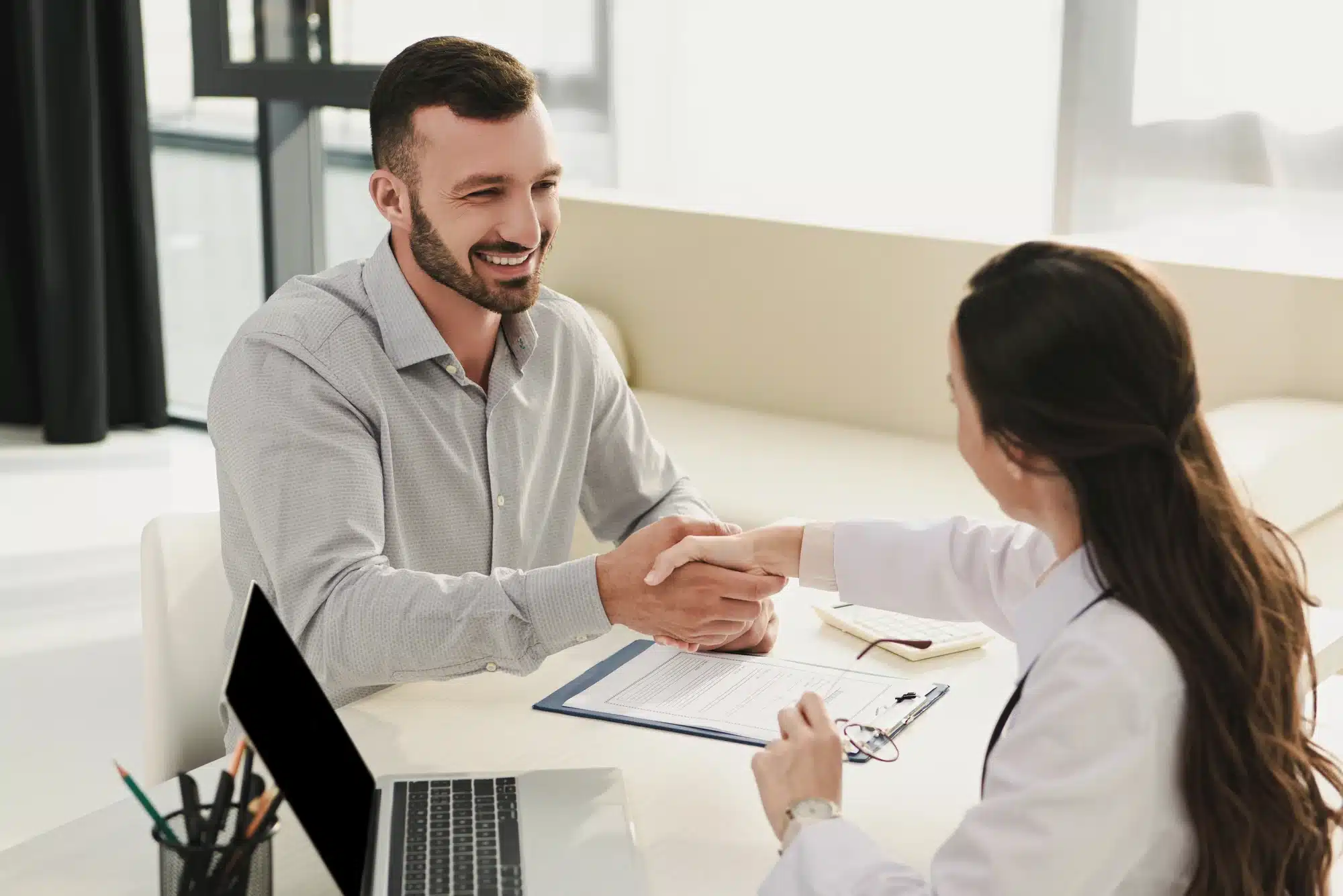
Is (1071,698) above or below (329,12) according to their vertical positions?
below

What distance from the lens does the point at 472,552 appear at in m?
1.78

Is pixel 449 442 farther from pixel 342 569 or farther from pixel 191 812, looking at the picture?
pixel 191 812

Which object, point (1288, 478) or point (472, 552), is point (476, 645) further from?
point (1288, 478)

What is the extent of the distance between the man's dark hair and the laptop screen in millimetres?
801

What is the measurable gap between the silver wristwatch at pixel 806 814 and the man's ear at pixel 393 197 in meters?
0.94

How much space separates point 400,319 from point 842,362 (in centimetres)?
200

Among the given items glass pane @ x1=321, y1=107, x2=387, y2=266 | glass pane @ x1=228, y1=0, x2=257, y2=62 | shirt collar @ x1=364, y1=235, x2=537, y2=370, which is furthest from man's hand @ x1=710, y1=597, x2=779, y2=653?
glass pane @ x1=321, y1=107, x2=387, y2=266

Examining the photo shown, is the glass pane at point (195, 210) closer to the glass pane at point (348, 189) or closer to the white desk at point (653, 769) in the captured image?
the glass pane at point (348, 189)

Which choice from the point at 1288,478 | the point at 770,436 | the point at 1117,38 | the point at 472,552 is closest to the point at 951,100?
the point at 1117,38

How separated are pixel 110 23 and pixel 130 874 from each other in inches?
166

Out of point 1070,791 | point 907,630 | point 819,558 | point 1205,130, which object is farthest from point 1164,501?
point 1205,130

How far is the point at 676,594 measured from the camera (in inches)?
60.0

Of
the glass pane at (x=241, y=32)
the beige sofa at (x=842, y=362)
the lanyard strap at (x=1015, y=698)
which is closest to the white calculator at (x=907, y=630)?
the lanyard strap at (x=1015, y=698)

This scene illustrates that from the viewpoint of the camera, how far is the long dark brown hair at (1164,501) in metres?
0.97
